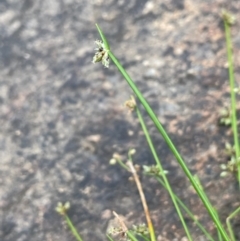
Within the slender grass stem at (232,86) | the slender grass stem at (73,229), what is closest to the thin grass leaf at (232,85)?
the slender grass stem at (232,86)

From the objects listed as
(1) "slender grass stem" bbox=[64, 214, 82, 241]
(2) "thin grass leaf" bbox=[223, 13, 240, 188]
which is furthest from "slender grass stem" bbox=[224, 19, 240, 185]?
(1) "slender grass stem" bbox=[64, 214, 82, 241]

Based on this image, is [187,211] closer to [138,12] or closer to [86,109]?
[86,109]

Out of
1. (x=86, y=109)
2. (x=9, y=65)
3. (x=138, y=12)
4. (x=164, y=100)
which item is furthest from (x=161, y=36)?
(x=9, y=65)

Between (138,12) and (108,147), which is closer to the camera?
(108,147)

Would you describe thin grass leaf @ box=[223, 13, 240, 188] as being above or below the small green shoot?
above

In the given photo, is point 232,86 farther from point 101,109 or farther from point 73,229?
point 73,229

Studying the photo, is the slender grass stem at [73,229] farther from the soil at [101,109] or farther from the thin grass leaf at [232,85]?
the thin grass leaf at [232,85]

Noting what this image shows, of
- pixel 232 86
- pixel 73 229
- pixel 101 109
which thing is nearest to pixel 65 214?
pixel 73 229

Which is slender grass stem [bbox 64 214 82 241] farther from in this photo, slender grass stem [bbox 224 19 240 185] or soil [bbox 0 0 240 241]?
slender grass stem [bbox 224 19 240 185]
